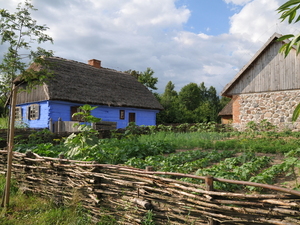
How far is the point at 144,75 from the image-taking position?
29938 mm

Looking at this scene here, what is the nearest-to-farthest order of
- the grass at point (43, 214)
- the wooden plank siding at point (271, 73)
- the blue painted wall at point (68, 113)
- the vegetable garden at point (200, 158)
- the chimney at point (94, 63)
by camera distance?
the grass at point (43, 214) < the vegetable garden at point (200, 158) < the wooden plank siding at point (271, 73) < the blue painted wall at point (68, 113) < the chimney at point (94, 63)

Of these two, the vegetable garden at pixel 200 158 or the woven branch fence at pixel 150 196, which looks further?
the vegetable garden at pixel 200 158

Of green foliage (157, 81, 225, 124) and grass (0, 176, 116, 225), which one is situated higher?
green foliage (157, 81, 225, 124)

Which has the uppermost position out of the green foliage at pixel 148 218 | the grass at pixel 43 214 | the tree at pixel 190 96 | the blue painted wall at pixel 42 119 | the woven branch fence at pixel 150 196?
the tree at pixel 190 96

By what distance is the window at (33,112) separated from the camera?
15836 mm

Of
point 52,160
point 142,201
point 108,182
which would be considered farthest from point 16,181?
point 142,201

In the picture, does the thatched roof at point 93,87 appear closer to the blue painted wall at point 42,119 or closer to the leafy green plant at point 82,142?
the blue painted wall at point 42,119

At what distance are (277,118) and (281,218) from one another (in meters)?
10.8

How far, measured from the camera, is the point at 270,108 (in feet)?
39.6

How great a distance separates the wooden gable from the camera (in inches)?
449

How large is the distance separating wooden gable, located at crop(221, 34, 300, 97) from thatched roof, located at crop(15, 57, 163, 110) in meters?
8.09

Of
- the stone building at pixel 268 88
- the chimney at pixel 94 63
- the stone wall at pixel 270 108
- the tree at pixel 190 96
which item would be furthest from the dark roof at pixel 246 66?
the tree at pixel 190 96

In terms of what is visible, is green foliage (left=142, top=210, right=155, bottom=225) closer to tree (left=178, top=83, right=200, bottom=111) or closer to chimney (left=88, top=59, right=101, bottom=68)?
chimney (left=88, top=59, right=101, bottom=68)

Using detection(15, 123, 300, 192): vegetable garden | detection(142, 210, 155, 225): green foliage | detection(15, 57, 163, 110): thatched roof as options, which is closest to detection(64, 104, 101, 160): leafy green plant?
detection(15, 123, 300, 192): vegetable garden
